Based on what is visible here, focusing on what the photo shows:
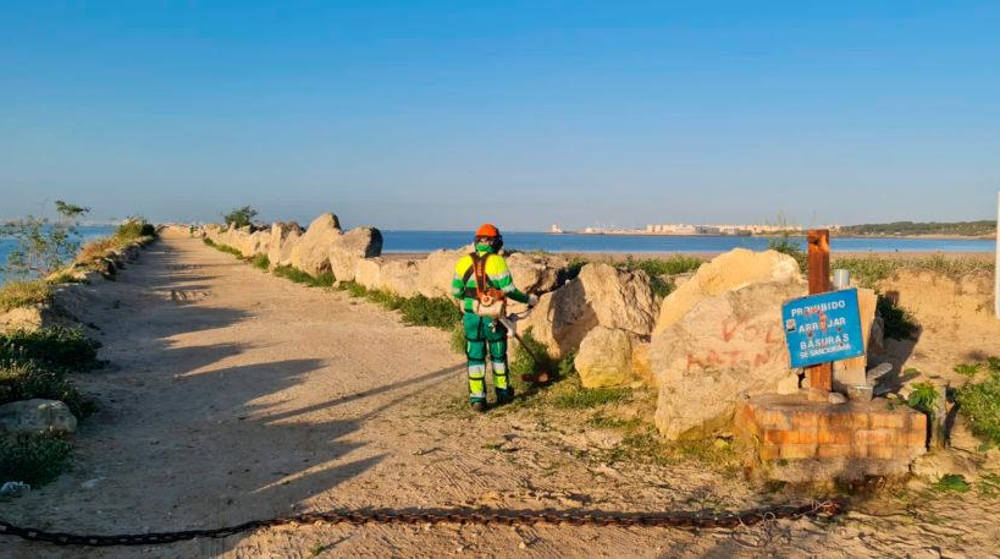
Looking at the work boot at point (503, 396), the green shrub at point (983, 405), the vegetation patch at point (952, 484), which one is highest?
the green shrub at point (983, 405)

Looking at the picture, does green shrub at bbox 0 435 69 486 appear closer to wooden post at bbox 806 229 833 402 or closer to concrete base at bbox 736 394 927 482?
concrete base at bbox 736 394 927 482

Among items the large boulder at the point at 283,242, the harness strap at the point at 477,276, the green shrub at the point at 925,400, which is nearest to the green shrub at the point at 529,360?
the harness strap at the point at 477,276

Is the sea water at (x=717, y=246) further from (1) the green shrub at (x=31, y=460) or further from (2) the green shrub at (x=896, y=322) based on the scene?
(1) the green shrub at (x=31, y=460)

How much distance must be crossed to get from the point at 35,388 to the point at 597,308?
5.97 meters

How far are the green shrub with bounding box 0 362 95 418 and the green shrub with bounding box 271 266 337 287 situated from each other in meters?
12.8

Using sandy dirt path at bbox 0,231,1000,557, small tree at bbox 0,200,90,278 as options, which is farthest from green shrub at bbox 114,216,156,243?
sandy dirt path at bbox 0,231,1000,557

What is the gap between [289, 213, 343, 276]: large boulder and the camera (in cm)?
2105

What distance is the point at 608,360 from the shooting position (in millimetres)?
7570

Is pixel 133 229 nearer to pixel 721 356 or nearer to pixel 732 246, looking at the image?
pixel 732 246

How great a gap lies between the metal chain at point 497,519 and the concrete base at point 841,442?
34cm

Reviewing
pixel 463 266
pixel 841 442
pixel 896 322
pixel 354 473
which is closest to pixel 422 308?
pixel 463 266

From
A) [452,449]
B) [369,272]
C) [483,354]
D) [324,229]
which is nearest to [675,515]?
[452,449]

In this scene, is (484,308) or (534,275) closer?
(484,308)

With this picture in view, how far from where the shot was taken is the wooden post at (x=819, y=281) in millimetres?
5320
